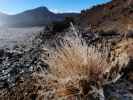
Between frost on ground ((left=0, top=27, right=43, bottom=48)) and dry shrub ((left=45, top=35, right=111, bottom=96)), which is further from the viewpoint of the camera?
frost on ground ((left=0, top=27, right=43, bottom=48))

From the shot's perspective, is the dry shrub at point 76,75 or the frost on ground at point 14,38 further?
the frost on ground at point 14,38

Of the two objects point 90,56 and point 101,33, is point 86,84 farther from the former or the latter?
point 101,33

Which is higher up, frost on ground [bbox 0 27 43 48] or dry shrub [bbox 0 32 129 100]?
frost on ground [bbox 0 27 43 48]

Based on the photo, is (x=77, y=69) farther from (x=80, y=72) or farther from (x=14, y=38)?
(x=14, y=38)

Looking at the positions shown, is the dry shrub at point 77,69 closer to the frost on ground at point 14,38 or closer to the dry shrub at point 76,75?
the dry shrub at point 76,75

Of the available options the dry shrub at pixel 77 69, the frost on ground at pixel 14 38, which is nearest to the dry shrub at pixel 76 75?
the dry shrub at pixel 77 69

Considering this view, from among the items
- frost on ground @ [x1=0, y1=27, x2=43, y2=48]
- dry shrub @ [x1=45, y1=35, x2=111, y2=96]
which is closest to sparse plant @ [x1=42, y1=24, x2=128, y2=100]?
dry shrub @ [x1=45, y1=35, x2=111, y2=96]

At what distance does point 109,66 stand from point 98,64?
245 mm

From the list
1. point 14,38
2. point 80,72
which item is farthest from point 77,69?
point 14,38

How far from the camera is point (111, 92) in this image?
3871 millimetres

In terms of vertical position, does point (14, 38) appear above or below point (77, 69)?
above

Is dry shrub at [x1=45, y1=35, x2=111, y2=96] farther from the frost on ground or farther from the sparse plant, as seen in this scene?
the frost on ground

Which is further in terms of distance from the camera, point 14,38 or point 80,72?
point 14,38

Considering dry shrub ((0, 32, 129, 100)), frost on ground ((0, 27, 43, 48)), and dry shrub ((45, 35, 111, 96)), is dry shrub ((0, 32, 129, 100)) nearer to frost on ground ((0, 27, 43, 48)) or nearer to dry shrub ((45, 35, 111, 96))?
dry shrub ((45, 35, 111, 96))
